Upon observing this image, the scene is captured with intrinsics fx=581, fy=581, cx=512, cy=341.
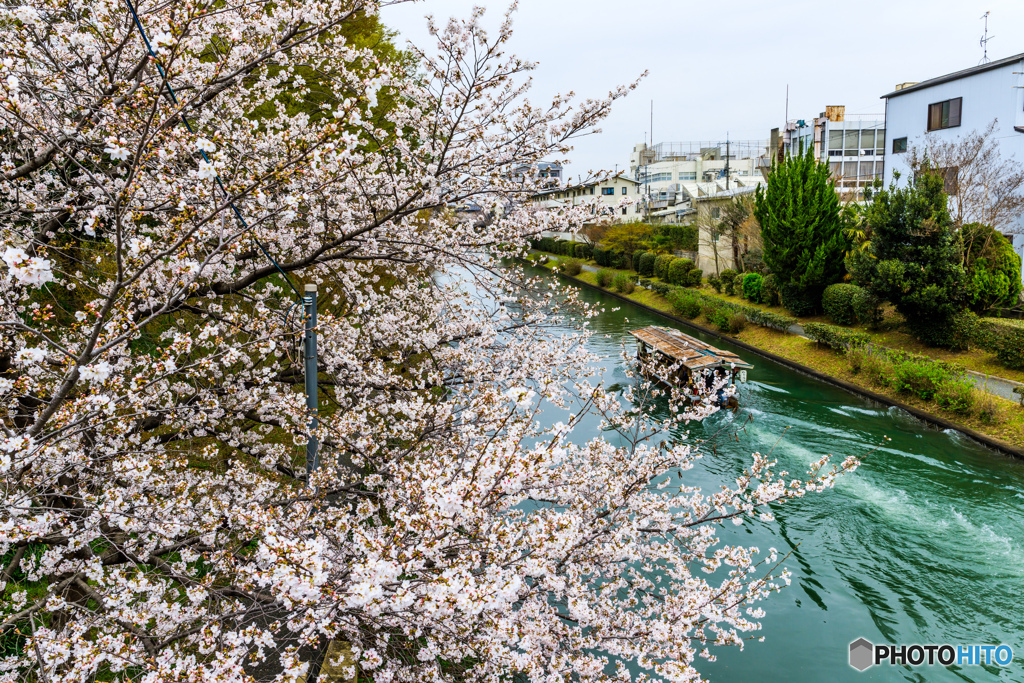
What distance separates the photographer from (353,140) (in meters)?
4.34

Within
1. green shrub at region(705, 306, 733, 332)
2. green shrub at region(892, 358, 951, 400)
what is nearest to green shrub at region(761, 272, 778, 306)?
green shrub at region(705, 306, 733, 332)

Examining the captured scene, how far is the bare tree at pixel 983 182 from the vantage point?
69.7ft

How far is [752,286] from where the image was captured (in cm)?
2866

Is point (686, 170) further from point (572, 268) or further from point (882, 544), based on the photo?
point (882, 544)

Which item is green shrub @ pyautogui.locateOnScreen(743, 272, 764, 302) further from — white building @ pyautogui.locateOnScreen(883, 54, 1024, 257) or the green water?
the green water

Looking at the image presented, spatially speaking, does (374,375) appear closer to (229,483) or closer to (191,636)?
(229,483)

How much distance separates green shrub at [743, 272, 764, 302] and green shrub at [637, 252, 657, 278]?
1044cm

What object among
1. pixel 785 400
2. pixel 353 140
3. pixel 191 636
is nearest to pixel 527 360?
pixel 353 140

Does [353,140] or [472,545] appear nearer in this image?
[472,545]

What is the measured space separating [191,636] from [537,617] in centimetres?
256

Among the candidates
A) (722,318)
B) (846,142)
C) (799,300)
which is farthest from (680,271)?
(846,142)

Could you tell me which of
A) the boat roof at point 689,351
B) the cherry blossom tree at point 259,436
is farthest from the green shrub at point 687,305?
the cherry blossom tree at point 259,436

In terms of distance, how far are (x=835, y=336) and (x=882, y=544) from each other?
11442mm

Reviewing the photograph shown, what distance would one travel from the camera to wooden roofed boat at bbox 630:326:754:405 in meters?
16.4
